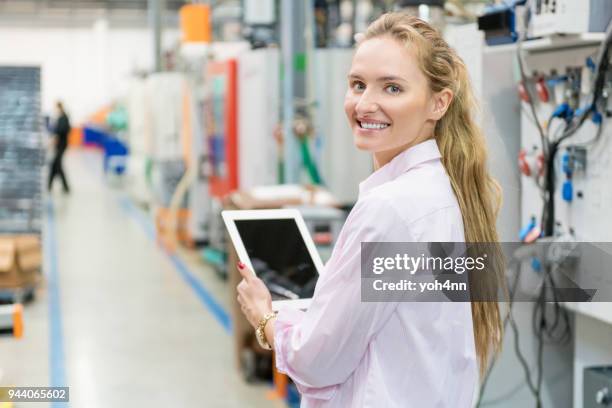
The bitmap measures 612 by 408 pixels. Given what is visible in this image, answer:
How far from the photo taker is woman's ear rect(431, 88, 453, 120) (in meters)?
1.48

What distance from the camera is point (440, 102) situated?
1.49 meters

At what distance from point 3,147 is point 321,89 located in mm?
3120

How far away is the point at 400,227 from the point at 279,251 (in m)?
0.45

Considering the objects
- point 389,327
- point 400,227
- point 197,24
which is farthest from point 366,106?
point 197,24

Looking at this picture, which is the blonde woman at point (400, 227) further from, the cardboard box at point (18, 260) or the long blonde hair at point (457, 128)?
the cardboard box at point (18, 260)

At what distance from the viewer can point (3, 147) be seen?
7.10 m

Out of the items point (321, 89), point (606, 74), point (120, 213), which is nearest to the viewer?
point (606, 74)

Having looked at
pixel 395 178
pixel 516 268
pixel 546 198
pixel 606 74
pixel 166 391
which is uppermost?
pixel 606 74

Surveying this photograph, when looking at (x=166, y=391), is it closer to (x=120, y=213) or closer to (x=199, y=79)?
(x=199, y=79)

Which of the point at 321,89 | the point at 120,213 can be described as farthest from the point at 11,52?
the point at 321,89

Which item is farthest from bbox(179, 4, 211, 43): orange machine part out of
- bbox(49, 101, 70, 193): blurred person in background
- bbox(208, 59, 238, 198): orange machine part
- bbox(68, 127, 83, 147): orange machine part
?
bbox(68, 127, 83, 147): orange machine part

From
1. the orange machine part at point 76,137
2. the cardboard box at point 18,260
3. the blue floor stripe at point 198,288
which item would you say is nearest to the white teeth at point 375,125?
the blue floor stripe at point 198,288

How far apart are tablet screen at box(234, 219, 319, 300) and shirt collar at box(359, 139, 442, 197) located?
0.30 metres

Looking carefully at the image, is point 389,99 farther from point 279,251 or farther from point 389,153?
point 279,251
